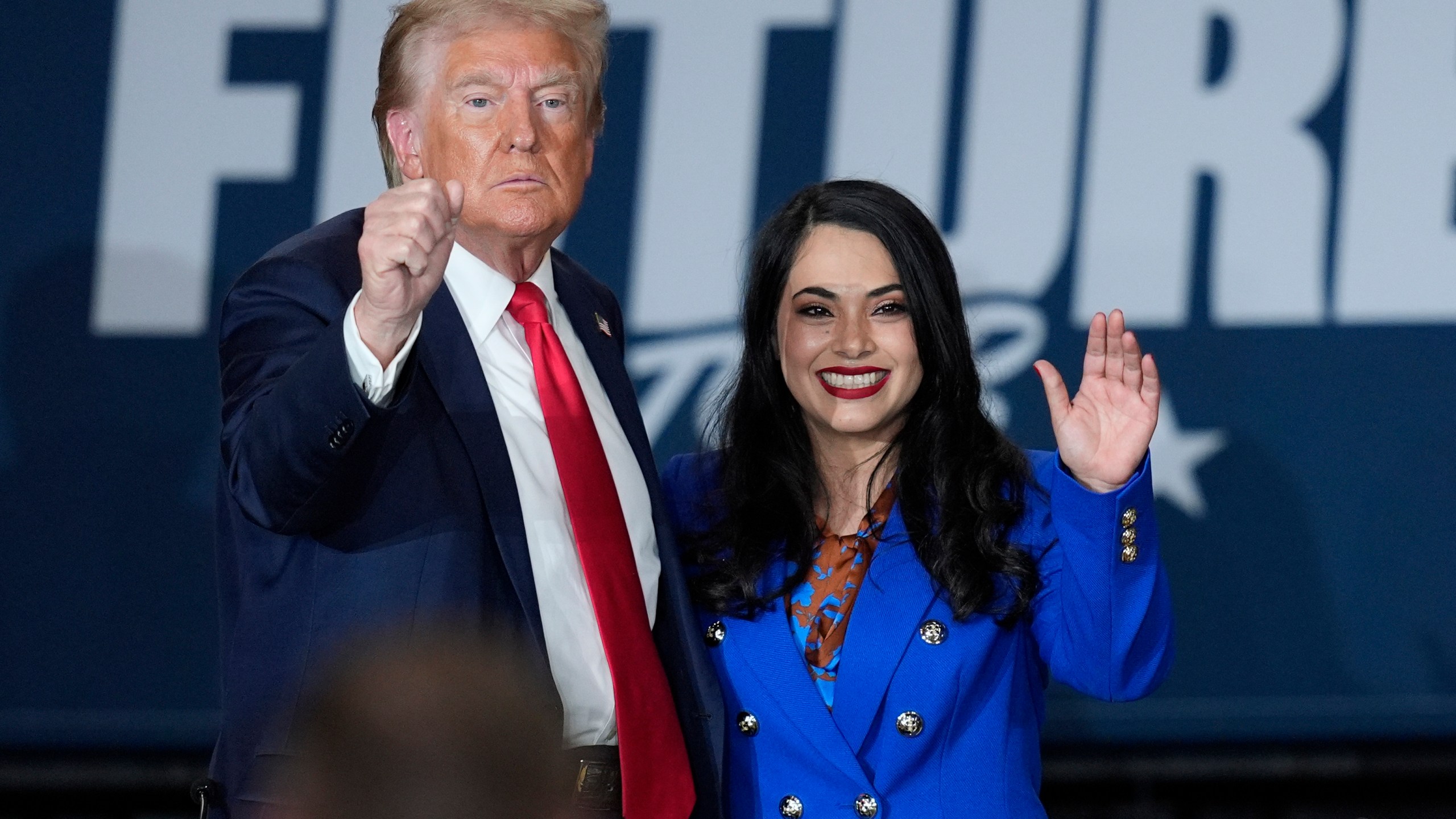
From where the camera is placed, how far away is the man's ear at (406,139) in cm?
218

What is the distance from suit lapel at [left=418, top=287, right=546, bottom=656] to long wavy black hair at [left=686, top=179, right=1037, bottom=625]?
1.70 feet

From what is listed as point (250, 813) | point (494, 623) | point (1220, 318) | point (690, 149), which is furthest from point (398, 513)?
point (1220, 318)

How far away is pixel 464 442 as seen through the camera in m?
1.91

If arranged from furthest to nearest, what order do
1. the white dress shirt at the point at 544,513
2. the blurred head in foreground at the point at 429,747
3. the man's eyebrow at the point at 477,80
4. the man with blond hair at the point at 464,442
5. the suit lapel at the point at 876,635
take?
1. the suit lapel at the point at 876,635
2. the man's eyebrow at the point at 477,80
3. the white dress shirt at the point at 544,513
4. the man with blond hair at the point at 464,442
5. the blurred head in foreground at the point at 429,747

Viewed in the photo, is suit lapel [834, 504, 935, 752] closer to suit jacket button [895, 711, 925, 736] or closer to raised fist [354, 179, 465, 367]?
suit jacket button [895, 711, 925, 736]


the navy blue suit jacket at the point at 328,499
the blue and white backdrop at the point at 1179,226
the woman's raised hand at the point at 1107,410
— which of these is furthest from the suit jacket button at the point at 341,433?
the blue and white backdrop at the point at 1179,226

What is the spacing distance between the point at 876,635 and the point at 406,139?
987 millimetres

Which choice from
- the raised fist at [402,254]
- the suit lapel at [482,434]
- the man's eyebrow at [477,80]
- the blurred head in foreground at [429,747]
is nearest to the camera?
the blurred head in foreground at [429,747]

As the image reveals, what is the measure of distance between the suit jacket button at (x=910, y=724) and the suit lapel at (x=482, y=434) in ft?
1.83

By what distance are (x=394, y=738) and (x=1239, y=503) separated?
3.36 meters

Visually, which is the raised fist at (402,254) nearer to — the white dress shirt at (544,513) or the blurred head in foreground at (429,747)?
the white dress shirt at (544,513)

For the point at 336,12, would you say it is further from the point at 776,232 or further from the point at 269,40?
the point at 776,232

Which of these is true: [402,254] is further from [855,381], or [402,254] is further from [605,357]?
[855,381]

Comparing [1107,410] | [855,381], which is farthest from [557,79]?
[1107,410]
